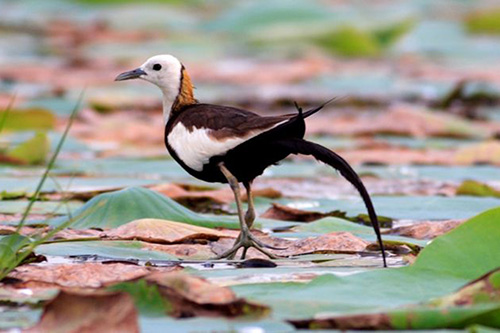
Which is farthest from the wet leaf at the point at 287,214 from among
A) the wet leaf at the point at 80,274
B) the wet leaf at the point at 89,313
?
the wet leaf at the point at 89,313

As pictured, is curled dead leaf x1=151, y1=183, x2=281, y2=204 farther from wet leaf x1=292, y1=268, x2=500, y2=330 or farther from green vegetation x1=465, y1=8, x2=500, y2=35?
green vegetation x1=465, y1=8, x2=500, y2=35

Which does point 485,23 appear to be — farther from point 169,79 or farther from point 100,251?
point 100,251

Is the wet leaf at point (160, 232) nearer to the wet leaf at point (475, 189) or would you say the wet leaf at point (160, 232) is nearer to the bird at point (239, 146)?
the bird at point (239, 146)

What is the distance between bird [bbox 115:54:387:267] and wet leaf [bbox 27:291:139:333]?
1.05m

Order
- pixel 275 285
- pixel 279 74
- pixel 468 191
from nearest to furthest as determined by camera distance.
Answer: pixel 275 285, pixel 468 191, pixel 279 74

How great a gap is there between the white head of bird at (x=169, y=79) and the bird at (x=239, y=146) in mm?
137

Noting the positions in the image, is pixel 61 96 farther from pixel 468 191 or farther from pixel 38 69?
pixel 468 191

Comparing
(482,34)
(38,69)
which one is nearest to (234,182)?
(38,69)

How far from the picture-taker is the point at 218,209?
4.41 meters

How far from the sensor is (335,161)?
3.04 metres

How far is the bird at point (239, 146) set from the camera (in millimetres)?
3107

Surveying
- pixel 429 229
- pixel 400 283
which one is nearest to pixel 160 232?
pixel 429 229

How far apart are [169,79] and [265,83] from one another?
7.08 meters

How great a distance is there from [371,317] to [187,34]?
1159cm
